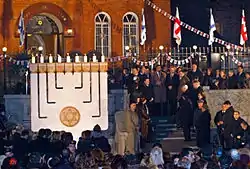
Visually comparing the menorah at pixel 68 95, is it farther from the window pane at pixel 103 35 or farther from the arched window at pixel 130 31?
the arched window at pixel 130 31

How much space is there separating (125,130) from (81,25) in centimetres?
1549

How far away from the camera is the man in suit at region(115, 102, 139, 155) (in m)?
22.3

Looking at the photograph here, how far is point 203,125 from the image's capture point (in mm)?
24984

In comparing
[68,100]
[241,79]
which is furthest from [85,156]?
[241,79]

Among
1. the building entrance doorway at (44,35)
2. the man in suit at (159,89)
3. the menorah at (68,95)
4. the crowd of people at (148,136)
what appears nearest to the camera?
Answer: the crowd of people at (148,136)

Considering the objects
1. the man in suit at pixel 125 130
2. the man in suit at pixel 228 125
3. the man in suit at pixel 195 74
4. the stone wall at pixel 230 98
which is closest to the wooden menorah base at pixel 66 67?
the man in suit at pixel 125 130

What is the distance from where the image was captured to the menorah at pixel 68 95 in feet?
72.6

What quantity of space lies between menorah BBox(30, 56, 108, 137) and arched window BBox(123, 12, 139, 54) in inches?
640

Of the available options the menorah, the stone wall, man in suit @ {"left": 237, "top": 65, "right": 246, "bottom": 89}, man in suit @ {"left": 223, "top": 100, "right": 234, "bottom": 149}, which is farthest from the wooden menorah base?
man in suit @ {"left": 237, "top": 65, "right": 246, "bottom": 89}

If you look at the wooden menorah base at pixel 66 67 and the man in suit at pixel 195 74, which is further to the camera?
the man in suit at pixel 195 74

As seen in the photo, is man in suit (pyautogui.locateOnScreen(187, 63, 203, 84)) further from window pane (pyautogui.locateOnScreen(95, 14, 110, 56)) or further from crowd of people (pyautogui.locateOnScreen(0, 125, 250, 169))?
window pane (pyautogui.locateOnScreen(95, 14, 110, 56))

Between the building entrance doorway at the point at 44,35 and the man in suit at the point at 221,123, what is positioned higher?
the building entrance doorway at the point at 44,35

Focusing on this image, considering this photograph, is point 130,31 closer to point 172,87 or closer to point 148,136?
point 172,87

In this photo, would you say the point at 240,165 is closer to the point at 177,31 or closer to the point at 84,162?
the point at 84,162
